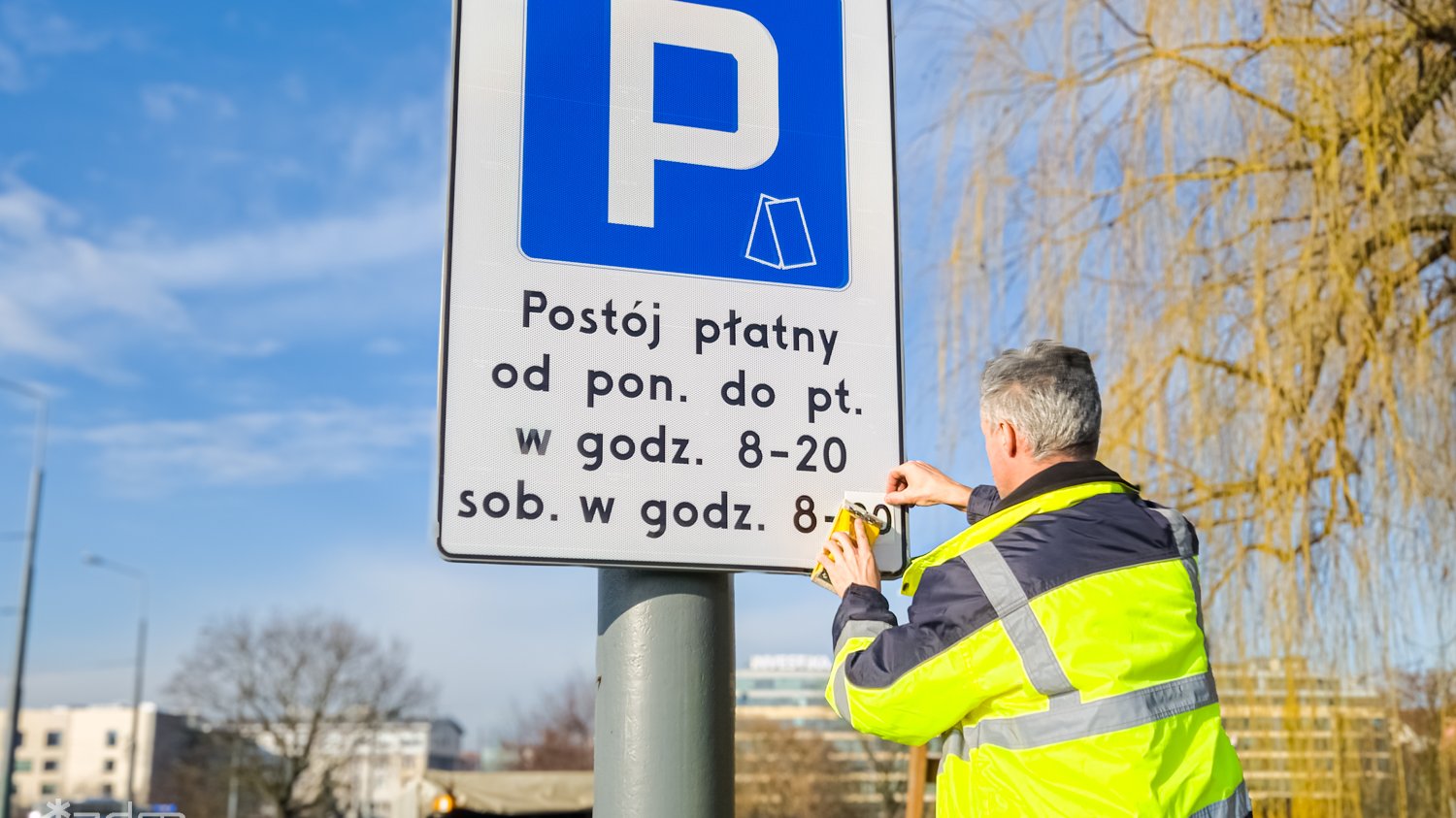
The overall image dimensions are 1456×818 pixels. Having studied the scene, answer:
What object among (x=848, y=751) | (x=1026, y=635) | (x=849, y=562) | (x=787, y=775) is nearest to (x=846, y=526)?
(x=849, y=562)

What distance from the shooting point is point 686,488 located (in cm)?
183

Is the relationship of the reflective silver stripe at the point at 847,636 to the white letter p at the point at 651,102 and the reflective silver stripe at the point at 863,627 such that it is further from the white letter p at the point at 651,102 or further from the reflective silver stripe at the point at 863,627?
the white letter p at the point at 651,102

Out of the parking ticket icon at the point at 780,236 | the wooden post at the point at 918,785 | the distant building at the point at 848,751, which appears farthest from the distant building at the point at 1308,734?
the distant building at the point at 848,751

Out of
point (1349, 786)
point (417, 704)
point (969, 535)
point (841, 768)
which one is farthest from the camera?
point (841, 768)

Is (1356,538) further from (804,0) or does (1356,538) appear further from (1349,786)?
(804,0)

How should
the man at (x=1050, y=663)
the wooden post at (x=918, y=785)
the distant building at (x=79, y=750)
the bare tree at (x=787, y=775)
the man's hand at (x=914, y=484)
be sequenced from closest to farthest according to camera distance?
the man at (x=1050, y=663) → the man's hand at (x=914, y=484) → the wooden post at (x=918, y=785) → the bare tree at (x=787, y=775) → the distant building at (x=79, y=750)

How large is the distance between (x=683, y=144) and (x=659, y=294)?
0.24 m

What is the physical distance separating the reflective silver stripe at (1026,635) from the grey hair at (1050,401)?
312mm

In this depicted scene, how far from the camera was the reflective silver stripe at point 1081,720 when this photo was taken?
172cm

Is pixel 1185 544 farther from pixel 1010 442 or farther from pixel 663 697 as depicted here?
pixel 663 697

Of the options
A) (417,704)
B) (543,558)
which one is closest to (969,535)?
(543,558)

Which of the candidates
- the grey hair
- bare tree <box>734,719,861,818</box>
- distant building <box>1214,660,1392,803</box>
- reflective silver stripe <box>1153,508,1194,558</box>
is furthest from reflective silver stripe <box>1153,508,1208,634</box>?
bare tree <box>734,719,861,818</box>

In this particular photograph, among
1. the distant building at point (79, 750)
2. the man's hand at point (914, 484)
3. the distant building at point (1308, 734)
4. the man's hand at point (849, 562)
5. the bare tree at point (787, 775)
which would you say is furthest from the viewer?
the distant building at point (79, 750)

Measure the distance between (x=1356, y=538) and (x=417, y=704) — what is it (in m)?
47.6
